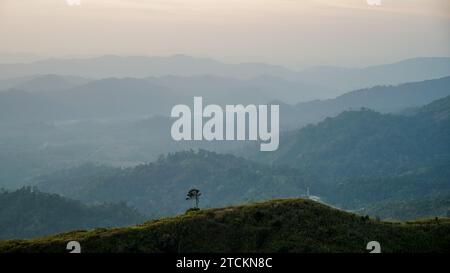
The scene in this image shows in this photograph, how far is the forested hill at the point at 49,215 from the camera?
97.4 metres

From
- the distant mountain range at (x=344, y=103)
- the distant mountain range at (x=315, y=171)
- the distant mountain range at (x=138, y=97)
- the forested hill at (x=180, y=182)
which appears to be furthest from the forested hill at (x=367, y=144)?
the forested hill at (x=180, y=182)

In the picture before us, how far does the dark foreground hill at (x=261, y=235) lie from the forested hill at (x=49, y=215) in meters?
77.4

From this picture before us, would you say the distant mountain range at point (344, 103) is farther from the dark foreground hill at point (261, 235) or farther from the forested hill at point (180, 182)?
the dark foreground hill at point (261, 235)

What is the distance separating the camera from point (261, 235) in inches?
843

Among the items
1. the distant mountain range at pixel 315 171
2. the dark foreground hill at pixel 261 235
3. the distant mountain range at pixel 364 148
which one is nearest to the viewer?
the dark foreground hill at pixel 261 235

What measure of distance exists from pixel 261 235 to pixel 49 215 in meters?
83.9

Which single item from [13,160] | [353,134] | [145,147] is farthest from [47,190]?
[353,134]

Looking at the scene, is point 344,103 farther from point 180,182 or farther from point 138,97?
point 180,182

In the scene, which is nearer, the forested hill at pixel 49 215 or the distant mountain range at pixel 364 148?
the forested hill at pixel 49 215

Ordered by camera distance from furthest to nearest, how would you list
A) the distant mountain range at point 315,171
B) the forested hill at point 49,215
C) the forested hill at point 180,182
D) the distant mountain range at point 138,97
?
the forested hill at point 180,182
the distant mountain range at point 315,171
the distant mountain range at point 138,97
the forested hill at point 49,215

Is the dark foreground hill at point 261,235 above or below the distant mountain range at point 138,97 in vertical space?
below

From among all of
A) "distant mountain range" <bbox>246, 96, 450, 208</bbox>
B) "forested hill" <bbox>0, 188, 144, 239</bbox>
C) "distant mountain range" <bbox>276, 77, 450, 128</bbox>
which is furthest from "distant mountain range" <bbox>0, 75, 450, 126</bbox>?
"forested hill" <bbox>0, 188, 144, 239</bbox>

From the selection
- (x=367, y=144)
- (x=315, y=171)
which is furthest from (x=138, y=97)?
(x=367, y=144)

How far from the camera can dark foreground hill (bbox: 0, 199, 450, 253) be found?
68.3 ft
